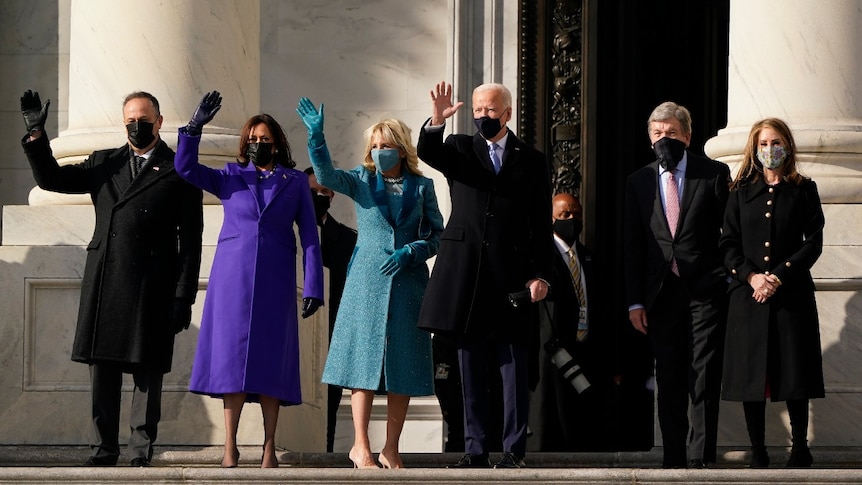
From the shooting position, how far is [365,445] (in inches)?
469

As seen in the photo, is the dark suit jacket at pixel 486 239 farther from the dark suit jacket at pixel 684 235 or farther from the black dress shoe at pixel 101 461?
the black dress shoe at pixel 101 461

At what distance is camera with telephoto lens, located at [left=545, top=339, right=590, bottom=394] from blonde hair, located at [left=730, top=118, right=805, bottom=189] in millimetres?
1996

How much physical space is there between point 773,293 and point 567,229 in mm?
2710

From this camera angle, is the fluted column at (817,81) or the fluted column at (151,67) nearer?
the fluted column at (817,81)

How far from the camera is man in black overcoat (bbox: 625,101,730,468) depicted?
1228cm

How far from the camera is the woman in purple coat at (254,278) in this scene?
12.1 meters

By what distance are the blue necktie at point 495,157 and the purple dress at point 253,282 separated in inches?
43.5

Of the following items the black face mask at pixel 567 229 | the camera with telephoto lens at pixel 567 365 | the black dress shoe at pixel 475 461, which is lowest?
the black dress shoe at pixel 475 461

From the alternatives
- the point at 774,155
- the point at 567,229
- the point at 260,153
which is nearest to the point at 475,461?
the point at 260,153

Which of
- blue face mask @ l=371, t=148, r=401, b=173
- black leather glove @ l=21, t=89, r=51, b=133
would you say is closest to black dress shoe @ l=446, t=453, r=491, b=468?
blue face mask @ l=371, t=148, r=401, b=173

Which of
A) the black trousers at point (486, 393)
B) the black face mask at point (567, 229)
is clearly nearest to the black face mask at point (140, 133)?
the black trousers at point (486, 393)

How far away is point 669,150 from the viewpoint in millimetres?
12555

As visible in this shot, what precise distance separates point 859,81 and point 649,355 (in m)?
3.55

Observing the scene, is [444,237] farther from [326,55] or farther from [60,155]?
[326,55]
